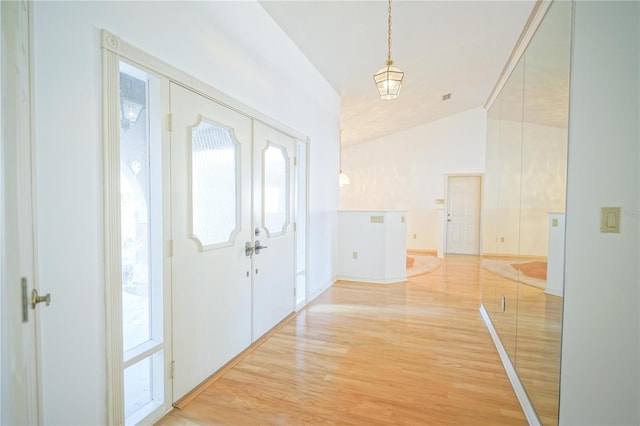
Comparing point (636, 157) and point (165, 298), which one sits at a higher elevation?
point (636, 157)

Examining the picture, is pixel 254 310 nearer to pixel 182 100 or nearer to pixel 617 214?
pixel 182 100

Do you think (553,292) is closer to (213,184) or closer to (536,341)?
(536,341)

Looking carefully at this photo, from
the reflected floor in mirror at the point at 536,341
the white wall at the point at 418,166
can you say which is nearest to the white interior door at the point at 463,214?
the white wall at the point at 418,166

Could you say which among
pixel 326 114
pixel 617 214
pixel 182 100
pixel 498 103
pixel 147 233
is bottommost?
pixel 147 233

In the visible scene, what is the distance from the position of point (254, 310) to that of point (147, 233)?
1.36 m

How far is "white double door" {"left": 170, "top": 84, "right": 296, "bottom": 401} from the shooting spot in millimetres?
2012

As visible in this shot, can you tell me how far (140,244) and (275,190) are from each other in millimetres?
1616

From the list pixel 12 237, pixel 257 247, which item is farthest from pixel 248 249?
pixel 12 237

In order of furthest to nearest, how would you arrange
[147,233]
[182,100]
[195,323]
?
1. [195,323]
2. [182,100]
3. [147,233]

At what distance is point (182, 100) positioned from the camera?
6.56 feet

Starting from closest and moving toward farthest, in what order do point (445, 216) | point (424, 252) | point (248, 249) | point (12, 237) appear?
point (12, 237), point (248, 249), point (445, 216), point (424, 252)

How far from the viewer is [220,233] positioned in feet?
7.87

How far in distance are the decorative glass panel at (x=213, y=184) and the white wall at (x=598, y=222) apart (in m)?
2.17

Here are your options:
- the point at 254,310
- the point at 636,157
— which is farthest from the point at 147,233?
the point at 636,157
